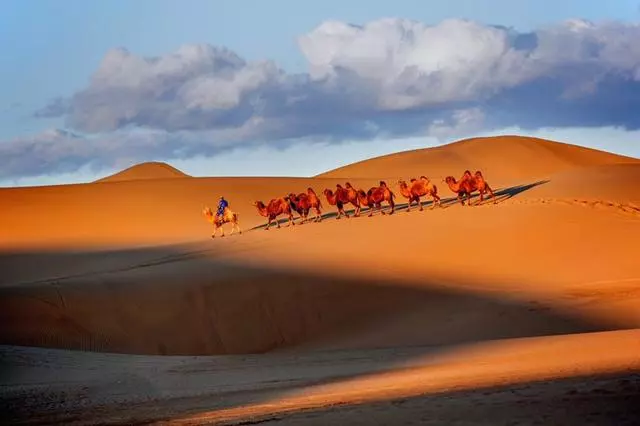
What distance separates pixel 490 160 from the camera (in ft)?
302

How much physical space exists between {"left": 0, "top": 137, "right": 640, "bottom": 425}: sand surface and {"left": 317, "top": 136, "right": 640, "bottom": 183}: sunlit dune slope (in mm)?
46616

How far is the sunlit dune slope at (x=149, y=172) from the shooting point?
5039 inches

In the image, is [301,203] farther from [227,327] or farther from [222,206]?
[227,327]

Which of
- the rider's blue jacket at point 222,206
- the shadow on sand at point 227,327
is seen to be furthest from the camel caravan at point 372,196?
the shadow on sand at point 227,327

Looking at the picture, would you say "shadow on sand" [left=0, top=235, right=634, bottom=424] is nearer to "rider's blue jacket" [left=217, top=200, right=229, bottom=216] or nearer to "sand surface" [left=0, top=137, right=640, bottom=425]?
"sand surface" [left=0, top=137, right=640, bottom=425]

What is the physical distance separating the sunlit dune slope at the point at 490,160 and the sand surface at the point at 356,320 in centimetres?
4662

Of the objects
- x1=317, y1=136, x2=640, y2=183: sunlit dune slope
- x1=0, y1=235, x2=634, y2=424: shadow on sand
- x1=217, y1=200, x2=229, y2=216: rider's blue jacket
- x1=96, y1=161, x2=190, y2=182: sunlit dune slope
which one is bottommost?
x1=0, y1=235, x2=634, y2=424: shadow on sand

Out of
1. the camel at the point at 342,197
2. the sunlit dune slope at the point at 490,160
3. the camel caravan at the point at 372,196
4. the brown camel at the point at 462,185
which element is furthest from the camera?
the sunlit dune slope at the point at 490,160

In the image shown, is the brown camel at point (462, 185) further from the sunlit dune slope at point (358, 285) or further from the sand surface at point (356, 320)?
the sand surface at point (356, 320)

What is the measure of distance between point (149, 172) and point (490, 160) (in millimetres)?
56283

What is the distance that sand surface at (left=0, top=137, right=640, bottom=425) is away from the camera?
8984 millimetres

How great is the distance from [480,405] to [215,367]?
8216mm

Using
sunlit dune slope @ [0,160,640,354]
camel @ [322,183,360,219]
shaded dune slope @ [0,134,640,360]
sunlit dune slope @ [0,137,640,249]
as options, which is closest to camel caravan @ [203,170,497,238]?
camel @ [322,183,360,219]

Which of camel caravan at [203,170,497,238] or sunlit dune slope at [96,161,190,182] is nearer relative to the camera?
camel caravan at [203,170,497,238]
